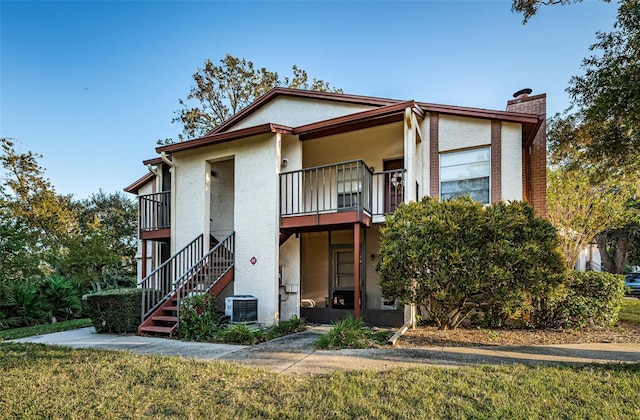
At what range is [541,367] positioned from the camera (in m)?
4.96

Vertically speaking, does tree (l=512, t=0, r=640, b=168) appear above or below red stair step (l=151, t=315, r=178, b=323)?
above

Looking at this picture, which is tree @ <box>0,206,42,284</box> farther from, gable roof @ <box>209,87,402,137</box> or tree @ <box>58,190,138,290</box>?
gable roof @ <box>209,87,402,137</box>

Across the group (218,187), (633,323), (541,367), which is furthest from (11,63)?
(633,323)

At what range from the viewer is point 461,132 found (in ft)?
31.3

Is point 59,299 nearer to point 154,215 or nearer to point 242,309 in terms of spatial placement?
point 154,215

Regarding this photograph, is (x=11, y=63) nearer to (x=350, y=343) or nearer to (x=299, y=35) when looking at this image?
(x=299, y=35)

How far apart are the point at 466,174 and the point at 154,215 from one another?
10085 millimetres

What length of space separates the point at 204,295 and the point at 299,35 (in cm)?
963

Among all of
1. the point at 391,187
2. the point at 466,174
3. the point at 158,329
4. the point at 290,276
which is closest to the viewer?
the point at 158,329

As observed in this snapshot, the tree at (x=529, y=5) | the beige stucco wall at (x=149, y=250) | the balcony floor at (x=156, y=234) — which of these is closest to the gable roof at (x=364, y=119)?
the tree at (x=529, y=5)

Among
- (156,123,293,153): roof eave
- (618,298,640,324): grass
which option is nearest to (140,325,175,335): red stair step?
(156,123,293,153): roof eave

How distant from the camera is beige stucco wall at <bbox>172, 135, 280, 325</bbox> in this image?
9.48m

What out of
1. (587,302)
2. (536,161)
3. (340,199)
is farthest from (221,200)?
(587,302)

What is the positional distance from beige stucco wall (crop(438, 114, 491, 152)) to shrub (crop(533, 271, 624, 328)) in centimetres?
377
